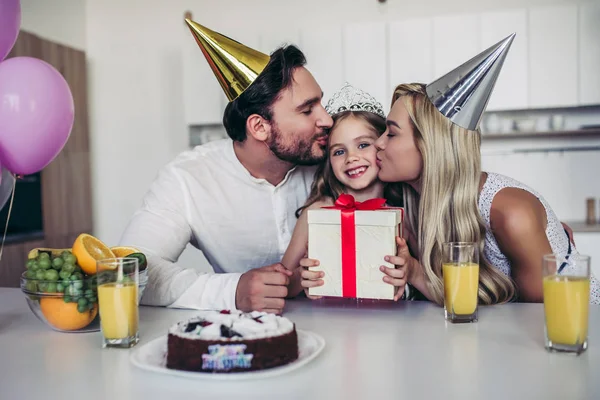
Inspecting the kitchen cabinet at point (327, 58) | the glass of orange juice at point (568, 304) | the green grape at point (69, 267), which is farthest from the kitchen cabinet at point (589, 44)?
the green grape at point (69, 267)

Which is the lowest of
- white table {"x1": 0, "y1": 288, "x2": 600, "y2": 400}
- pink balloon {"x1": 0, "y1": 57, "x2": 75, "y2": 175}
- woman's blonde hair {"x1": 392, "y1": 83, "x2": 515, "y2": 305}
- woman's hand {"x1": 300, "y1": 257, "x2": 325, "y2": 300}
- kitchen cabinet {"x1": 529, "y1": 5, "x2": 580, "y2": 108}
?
white table {"x1": 0, "y1": 288, "x2": 600, "y2": 400}

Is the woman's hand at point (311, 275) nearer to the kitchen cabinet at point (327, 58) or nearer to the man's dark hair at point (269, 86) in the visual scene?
the man's dark hair at point (269, 86)

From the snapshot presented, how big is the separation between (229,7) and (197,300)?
3379 millimetres

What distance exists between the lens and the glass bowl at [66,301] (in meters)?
1.23

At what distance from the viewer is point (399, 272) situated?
4.49 ft

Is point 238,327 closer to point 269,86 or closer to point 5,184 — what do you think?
point 5,184

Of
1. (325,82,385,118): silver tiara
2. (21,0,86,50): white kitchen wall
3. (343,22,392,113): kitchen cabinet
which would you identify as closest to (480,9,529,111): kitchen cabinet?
(343,22,392,113): kitchen cabinet

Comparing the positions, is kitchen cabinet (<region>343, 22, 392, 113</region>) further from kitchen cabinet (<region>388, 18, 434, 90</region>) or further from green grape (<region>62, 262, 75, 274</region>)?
green grape (<region>62, 262, 75, 274</region>)

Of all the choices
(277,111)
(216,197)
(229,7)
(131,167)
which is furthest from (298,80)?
(131,167)

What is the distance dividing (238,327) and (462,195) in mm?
826

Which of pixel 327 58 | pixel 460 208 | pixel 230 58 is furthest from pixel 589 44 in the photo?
pixel 230 58

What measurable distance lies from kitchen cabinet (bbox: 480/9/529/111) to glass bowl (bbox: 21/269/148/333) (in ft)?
10.0

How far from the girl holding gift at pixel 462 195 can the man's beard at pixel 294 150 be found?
0.27 m

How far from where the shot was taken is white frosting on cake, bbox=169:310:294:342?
3.26 feet
